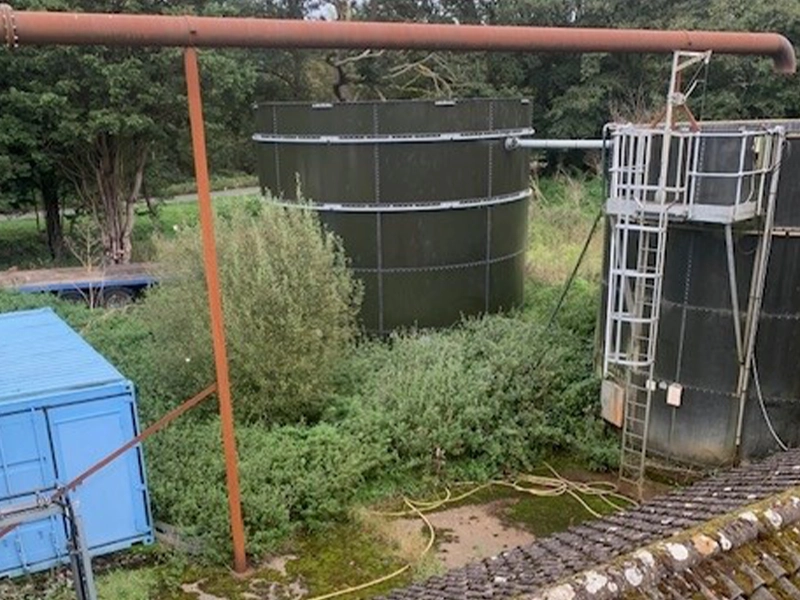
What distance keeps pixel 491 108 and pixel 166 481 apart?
8.36 m

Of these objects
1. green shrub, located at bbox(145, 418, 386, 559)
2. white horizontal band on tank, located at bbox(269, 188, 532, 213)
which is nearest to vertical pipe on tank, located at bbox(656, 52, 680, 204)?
white horizontal band on tank, located at bbox(269, 188, 532, 213)

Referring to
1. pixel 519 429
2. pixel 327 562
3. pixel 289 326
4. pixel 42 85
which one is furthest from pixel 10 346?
pixel 42 85

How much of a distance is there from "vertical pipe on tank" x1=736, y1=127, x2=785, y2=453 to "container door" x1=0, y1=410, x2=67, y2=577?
8345mm

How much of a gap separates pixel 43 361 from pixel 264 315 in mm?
2839

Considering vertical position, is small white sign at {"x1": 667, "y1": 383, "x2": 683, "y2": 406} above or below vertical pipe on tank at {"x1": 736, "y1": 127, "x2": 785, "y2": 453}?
below

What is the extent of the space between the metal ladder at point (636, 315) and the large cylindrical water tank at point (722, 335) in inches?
9.2

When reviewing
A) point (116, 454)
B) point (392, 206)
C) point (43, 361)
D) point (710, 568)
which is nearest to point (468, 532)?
point (116, 454)

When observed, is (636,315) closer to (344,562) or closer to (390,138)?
(344,562)

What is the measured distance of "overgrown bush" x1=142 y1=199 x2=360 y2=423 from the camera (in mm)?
10188

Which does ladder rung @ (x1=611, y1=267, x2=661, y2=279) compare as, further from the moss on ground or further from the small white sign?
the moss on ground

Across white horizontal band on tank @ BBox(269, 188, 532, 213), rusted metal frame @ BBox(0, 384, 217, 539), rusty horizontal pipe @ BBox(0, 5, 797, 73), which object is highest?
rusty horizontal pipe @ BBox(0, 5, 797, 73)

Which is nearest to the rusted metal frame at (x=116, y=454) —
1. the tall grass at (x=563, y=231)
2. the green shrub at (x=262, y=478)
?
the green shrub at (x=262, y=478)

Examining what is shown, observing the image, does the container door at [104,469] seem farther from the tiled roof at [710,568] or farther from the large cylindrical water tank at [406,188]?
the tiled roof at [710,568]

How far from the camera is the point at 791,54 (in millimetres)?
8219
